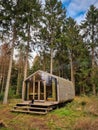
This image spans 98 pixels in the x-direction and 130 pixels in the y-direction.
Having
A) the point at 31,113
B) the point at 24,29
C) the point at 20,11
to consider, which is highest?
the point at 20,11

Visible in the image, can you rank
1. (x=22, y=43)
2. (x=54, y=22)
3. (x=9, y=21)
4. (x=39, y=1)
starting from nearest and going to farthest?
(x=9, y=21) → (x=22, y=43) → (x=39, y=1) → (x=54, y=22)

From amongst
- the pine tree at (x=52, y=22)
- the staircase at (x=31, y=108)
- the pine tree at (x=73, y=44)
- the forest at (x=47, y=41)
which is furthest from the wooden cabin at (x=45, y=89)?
the pine tree at (x=73, y=44)

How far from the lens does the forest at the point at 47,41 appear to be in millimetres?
15203

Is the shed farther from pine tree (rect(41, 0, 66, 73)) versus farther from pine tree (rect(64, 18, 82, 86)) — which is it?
pine tree (rect(64, 18, 82, 86))

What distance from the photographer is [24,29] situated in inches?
650

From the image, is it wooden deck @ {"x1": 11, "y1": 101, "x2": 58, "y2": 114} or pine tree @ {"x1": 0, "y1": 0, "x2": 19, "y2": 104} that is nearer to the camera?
wooden deck @ {"x1": 11, "y1": 101, "x2": 58, "y2": 114}

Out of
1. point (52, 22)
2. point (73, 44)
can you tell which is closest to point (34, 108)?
point (52, 22)

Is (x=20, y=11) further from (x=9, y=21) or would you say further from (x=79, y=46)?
(x=79, y=46)

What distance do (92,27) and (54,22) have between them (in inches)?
255

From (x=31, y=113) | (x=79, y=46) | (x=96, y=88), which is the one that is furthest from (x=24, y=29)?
(x=96, y=88)

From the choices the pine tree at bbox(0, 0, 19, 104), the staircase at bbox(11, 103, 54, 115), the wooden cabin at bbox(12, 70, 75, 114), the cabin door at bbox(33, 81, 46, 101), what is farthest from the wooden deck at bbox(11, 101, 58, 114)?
the pine tree at bbox(0, 0, 19, 104)

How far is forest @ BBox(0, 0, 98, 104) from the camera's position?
15.2 metres

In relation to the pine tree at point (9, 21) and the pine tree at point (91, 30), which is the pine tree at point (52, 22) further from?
the pine tree at point (9, 21)

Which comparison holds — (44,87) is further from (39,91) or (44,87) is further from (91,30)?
(91,30)
